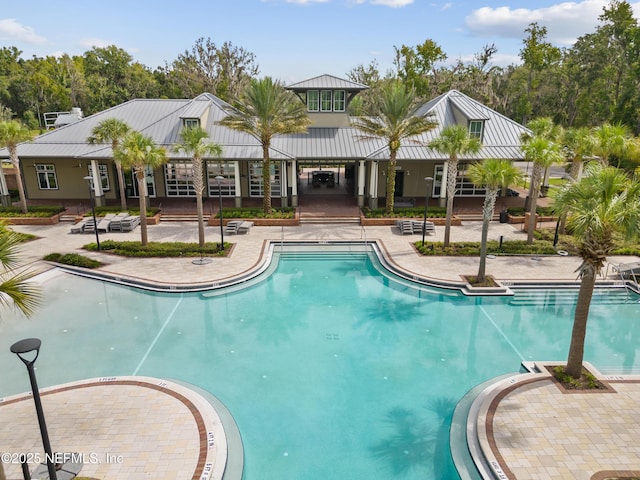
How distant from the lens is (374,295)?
18.4 meters

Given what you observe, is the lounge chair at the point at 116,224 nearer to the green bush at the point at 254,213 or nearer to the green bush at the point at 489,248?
the green bush at the point at 254,213

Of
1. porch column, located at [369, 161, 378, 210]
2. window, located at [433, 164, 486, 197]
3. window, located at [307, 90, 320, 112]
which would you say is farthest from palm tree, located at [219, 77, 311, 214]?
window, located at [433, 164, 486, 197]

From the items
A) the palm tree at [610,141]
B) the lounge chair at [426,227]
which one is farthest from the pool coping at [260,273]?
the palm tree at [610,141]

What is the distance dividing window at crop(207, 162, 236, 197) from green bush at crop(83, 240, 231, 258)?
9.59m

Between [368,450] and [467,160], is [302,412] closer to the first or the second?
[368,450]

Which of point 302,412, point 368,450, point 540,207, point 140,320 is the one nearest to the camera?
point 368,450

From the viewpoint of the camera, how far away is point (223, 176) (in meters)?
32.6

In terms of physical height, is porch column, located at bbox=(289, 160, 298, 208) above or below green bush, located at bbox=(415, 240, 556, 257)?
above

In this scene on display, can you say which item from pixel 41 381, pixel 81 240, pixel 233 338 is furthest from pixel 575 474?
pixel 81 240

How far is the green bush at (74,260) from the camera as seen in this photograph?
2027cm

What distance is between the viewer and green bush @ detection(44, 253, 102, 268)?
20.3 m

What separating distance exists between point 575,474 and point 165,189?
30.1m

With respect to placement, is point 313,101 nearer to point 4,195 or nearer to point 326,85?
point 326,85

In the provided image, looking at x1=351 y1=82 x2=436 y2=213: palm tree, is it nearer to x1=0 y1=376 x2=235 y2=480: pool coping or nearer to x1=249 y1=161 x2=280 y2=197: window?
x1=249 y1=161 x2=280 y2=197: window
